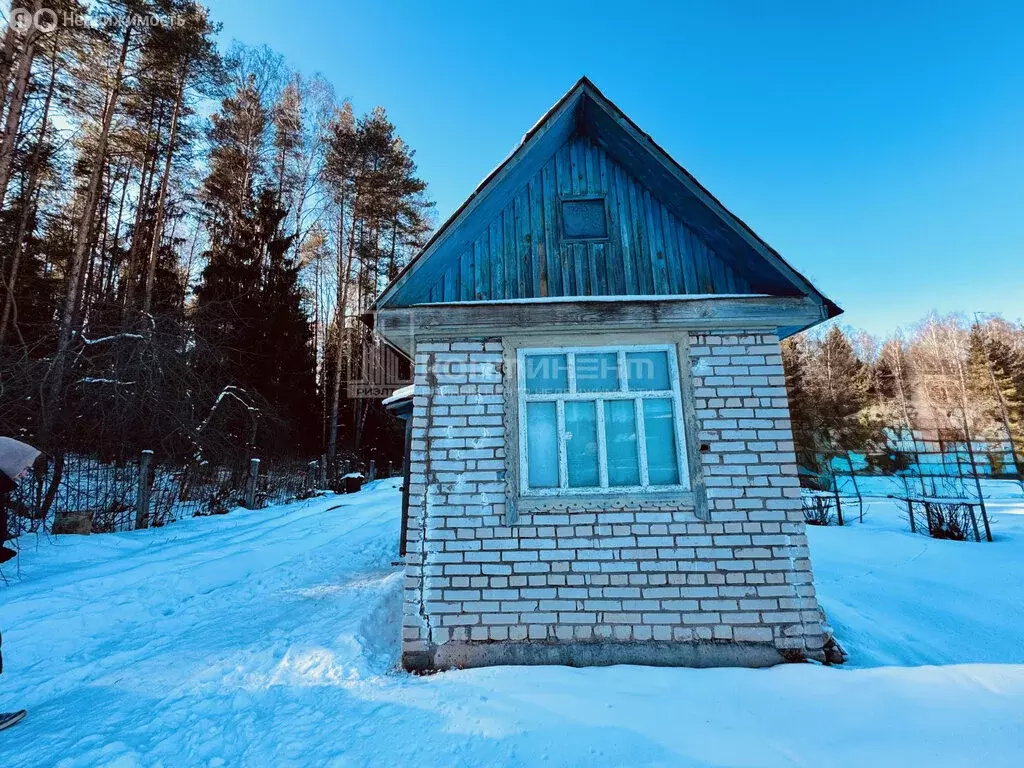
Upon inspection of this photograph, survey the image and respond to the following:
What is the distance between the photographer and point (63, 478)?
864 centimetres

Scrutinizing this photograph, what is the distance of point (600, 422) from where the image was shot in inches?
157

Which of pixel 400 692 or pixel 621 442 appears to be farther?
pixel 621 442

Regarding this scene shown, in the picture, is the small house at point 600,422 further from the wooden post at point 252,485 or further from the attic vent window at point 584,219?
the wooden post at point 252,485

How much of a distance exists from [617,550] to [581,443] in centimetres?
92

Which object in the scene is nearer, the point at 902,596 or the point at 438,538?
the point at 438,538

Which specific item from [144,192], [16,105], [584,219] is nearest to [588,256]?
[584,219]

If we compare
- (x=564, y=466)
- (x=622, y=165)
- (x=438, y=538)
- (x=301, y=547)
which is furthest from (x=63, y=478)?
(x=622, y=165)

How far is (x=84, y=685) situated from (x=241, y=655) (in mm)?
992

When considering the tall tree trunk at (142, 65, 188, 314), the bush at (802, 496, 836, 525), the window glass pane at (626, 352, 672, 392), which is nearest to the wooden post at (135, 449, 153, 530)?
the tall tree trunk at (142, 65, 188, 314)

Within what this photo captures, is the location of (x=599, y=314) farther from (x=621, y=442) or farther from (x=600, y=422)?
(x=621, y=442)

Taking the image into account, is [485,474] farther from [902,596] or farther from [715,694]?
[902,596]

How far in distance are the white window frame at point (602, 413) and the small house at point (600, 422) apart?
0.06ft

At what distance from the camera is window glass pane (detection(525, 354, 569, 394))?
4105 millimetres

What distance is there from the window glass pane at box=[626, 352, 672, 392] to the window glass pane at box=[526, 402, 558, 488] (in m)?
0.78
